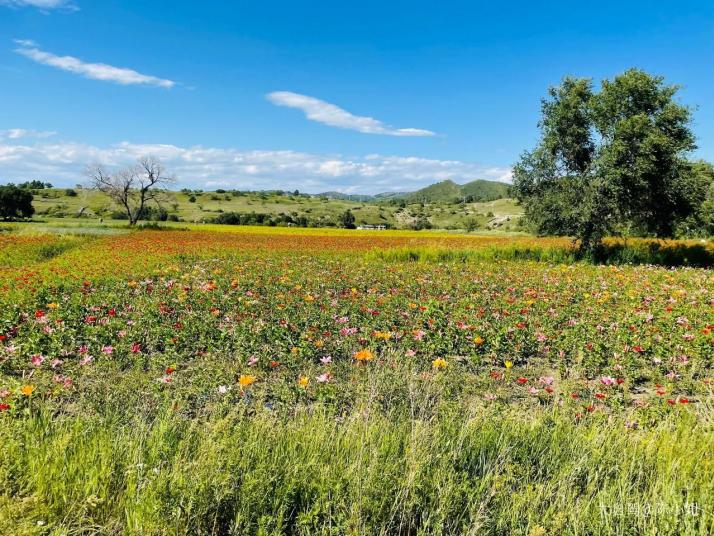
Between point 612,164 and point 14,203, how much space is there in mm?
92128

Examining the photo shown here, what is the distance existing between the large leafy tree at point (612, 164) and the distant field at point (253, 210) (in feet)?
215

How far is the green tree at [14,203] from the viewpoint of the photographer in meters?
74.4

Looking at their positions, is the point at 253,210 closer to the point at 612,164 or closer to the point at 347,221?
the point at 347,221

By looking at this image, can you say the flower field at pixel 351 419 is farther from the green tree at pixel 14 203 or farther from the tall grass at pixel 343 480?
the green tree at pixel 14 203

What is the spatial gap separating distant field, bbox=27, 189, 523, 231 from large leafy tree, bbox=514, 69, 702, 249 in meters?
65.6

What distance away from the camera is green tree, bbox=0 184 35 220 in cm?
7444

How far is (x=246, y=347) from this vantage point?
21.4 ft

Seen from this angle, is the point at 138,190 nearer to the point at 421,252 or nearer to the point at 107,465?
the point at 421,252

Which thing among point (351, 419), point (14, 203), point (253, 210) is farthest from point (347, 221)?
point (351, 419)

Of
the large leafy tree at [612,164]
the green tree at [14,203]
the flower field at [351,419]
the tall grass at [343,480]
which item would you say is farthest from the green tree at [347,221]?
the tall grass at [343,480]

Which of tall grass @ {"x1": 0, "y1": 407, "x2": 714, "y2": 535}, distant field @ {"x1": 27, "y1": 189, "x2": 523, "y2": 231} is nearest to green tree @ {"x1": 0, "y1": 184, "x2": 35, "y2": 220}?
distant field @ {"x1": 27, "y1": 189, "x2": 523, "y2": 231}

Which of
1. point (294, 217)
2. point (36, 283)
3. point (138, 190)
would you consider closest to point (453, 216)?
point (294, 217)

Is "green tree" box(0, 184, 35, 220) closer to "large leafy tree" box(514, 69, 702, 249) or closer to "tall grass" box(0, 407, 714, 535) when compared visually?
"large leafy tree" box(514, 69, 702, 249)

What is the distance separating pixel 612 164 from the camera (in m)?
21.3
